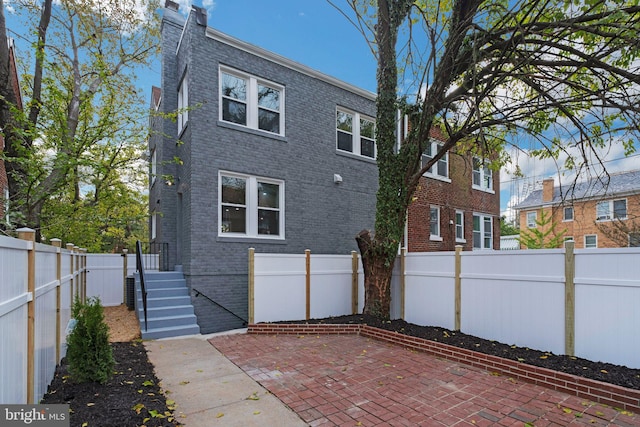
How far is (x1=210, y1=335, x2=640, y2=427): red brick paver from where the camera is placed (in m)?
3.43

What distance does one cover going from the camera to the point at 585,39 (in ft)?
→ 18.9

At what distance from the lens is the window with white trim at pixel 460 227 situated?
13.8 m

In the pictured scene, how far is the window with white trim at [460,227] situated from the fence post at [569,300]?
9.04 m

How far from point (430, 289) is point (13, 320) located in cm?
639

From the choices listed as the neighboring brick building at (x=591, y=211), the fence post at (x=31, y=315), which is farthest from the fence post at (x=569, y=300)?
the neighboring brick building at (x=591, y=211)

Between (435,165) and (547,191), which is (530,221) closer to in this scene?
(547,191)

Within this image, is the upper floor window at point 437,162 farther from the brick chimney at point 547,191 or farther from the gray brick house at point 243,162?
the brick chimney at point 547,191

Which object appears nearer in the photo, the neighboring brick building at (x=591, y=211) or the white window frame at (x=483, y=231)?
the white window frame at (x=483, y=231)

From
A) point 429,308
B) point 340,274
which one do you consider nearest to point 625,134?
point 429,308

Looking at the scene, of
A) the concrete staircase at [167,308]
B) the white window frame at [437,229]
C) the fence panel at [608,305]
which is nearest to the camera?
the fence panel at [608,305]

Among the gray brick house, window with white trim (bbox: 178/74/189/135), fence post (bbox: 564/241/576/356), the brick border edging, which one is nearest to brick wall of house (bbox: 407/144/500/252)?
the gray brick house

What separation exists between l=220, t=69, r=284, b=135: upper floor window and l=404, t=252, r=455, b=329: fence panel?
502cm

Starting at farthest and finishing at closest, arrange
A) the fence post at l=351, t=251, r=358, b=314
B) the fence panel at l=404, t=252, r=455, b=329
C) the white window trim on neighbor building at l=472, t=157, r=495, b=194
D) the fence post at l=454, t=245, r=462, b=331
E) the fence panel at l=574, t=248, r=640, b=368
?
the white window trim on neighbor building at l=472, t=157, r=495, b=194 → the fence post at l=351, t=251, r=358, b=314 → the fence panel at l=404, t=252, r=455, b=329 → the fence post at l=454, t=245, r=462, b=331 → the fence panel at l=574, t=248, r=640, b=368

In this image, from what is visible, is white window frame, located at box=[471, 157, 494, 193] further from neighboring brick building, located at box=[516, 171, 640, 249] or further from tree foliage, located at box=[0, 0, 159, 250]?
tree foliage, located at box=[0, 0, 159, 250]
